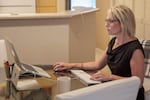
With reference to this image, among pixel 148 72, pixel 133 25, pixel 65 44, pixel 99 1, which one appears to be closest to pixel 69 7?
pixel 99 1

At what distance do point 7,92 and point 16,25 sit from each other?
1.54m

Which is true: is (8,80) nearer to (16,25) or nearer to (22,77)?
(22,77)

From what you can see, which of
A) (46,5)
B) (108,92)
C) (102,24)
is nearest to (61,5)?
(46,5)

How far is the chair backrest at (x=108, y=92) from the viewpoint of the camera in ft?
4.02

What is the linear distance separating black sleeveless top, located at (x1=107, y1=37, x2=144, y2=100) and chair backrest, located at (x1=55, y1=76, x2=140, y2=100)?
60 centimetres

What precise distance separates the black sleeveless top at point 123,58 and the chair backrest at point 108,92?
23.7 inches

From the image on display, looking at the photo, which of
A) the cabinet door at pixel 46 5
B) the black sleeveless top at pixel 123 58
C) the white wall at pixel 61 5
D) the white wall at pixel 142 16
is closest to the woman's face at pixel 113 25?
the black sleeveless top at pixel 123 58

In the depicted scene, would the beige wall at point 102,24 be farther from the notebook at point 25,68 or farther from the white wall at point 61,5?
the notebook at point 25,68

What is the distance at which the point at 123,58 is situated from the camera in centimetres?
207

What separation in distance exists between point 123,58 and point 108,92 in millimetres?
772

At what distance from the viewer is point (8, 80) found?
6.05 ft

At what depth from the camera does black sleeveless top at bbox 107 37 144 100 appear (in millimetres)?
2041

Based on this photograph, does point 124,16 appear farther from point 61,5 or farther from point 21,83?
point 61,5

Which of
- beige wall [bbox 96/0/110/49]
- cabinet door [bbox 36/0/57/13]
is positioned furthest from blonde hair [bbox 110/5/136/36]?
beige wall [bbox 96/0/110/49]
